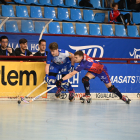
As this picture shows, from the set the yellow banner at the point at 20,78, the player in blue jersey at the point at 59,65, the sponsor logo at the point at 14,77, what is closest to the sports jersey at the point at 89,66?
the player in blue jersey at the point at 59,65

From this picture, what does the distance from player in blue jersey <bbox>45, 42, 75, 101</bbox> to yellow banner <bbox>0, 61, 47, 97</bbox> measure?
394 millimetres

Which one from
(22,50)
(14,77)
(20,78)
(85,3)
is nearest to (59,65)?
(20,78)

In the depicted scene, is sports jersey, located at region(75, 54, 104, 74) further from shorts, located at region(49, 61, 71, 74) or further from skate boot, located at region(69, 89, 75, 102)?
skate boot, located at region(69, 89, 75, 102)

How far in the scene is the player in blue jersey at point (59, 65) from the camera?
26.4 ft

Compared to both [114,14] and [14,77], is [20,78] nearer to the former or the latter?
[14,77]

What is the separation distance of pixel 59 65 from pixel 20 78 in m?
1.21

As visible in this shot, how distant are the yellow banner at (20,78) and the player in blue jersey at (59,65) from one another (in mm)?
394

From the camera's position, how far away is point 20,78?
8406 millimetres

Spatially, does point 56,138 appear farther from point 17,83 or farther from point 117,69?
point 117,69

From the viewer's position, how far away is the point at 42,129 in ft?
13.1

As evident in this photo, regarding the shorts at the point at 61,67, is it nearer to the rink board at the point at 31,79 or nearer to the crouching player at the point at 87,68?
the rink board at the point at 31,79

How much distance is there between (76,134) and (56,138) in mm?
360

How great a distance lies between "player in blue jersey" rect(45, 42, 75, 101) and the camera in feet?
26.4

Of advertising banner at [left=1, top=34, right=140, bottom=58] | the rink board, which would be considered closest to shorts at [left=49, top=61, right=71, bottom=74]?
the rink board
